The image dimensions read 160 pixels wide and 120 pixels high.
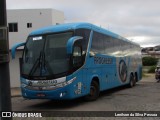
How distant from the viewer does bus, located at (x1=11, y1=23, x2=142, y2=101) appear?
1227cm

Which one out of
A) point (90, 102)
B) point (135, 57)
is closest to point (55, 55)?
point (90, 102)

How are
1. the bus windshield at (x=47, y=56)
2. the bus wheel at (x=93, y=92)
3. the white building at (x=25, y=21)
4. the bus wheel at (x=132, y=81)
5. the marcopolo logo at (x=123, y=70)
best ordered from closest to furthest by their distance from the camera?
the bus windshield at (x=47, y=56) < the bus wheel at (x=93, y=92) < the marcopolo logo at (x=123, y=70) < the bus wheel at (x=132, y=81) < the white building at (x=25, y=21)

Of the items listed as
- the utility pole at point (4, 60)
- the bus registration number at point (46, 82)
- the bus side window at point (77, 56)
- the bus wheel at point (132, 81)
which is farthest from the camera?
the bus wheel at point (132, 81)

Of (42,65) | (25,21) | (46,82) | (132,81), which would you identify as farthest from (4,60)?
(25,21)

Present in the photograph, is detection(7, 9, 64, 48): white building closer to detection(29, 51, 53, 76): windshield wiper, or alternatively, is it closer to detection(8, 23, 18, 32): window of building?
detection(8, 23, 18, 32): window of building

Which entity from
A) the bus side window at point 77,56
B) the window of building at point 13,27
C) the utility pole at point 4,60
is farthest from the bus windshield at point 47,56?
the window of building at point 13,27

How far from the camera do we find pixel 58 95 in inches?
479

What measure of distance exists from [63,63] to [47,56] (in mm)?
783

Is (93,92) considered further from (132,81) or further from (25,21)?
(25,21)

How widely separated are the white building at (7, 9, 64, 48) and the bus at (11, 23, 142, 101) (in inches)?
543

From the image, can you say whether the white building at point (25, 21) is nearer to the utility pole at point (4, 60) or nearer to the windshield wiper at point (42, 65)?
the windshield wiper at point (42, 65)

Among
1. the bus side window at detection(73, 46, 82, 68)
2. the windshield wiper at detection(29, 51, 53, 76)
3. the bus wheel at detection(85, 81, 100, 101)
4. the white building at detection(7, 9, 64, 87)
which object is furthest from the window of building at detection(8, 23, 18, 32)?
the bus side window at detection(73, 46, 82, 68)

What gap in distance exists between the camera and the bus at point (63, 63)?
40.3 ft

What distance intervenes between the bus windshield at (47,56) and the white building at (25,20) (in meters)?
15.5
